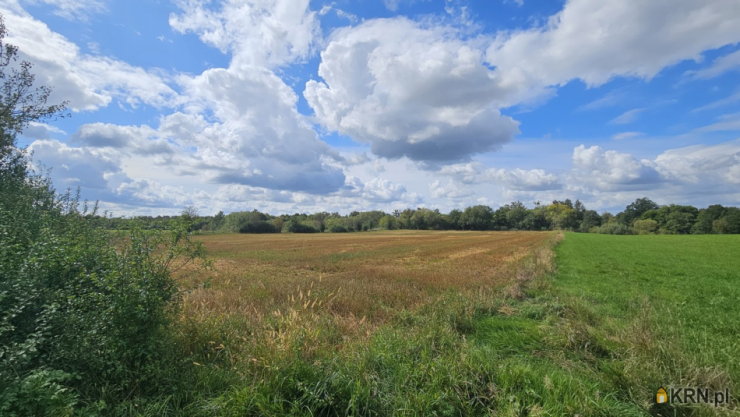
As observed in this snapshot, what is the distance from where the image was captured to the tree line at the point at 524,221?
102375mm

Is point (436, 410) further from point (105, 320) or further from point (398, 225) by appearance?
point (398, 225)

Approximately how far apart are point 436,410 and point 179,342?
14.7 ft

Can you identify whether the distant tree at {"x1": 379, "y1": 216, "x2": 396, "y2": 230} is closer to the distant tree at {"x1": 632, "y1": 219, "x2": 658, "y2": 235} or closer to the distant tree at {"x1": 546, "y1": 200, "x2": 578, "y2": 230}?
the distant tree at {"x1": 546, "y1": 200, "x2": 578, "y2": 230}

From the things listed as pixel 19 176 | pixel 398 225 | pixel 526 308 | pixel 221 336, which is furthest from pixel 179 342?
pixel 398 225

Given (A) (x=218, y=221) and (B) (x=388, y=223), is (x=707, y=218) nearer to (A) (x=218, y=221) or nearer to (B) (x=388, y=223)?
(B) (x=388, y=223)

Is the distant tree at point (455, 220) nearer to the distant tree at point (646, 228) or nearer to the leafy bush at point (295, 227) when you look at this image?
the distant tree at point (646, 228)

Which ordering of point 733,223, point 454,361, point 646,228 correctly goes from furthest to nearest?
point 646,228, point 733,223, point 454,361

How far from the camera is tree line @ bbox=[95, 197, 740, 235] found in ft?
336

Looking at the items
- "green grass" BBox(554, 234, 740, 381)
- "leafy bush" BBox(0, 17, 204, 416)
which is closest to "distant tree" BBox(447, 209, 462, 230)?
"green grass" BBox(554, 234, 740, 381)

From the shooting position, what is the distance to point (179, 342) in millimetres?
5438

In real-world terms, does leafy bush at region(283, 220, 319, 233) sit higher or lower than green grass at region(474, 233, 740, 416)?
higher

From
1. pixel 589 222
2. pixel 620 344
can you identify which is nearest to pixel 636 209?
pixel 589 222

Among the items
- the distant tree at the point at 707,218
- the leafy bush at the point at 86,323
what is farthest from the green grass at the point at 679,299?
the distant tree at the point at 707,218

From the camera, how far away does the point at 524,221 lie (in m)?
146
